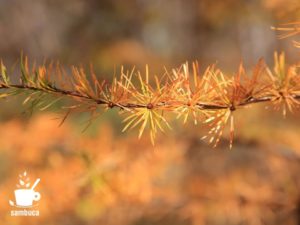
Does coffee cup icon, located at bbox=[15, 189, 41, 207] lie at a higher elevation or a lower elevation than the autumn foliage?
lower

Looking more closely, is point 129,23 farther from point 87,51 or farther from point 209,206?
point 209,206

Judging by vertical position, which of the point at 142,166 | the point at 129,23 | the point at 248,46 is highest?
the point at 129,23

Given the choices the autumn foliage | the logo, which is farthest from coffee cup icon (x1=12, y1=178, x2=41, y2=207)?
the autumn foliage

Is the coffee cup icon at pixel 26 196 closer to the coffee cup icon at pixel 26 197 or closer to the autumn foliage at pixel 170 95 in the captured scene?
the coffee cup icon at pixel 26 197

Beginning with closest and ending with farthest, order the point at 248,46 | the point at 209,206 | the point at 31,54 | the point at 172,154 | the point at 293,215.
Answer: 1. the point at 293,215
2. the point at 209,206
3. the point at 172,154
4. the point at 31,54
5. the point at 248,46

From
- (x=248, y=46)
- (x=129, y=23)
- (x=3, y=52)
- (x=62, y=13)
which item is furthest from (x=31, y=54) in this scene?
(x=248, y=46)

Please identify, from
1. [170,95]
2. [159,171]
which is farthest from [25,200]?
[170,95]

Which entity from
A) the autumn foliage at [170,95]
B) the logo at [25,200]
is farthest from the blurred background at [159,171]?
the autumn foliage at [170,95]

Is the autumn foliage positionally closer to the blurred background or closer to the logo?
the blurred background
